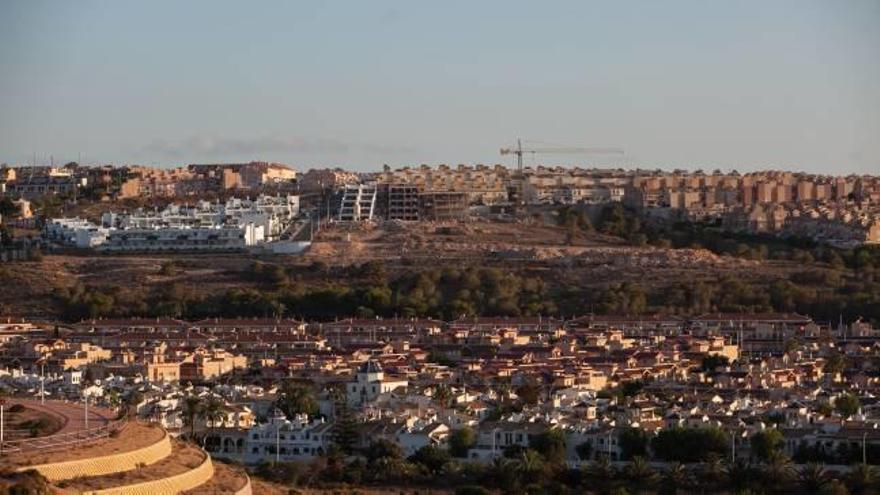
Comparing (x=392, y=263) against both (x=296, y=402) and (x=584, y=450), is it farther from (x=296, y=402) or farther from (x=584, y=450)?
(x=584, y=450)

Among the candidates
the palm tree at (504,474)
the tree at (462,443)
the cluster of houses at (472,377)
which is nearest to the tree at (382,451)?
the cluster of houses at (472,377)

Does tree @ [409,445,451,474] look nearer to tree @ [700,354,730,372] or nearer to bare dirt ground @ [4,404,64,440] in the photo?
bare dirt ground @ [4,404,64,440]

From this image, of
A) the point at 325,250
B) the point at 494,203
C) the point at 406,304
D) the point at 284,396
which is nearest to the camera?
the point at 284,396

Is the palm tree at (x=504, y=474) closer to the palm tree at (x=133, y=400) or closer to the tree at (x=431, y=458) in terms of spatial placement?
the tree at (x=431, y=458)

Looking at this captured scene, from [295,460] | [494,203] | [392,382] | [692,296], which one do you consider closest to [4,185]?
[494,203]

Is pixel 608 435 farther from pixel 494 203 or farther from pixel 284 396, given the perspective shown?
pixel 494 203

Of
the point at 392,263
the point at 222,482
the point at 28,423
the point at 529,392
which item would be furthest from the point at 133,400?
the point at 392,263
